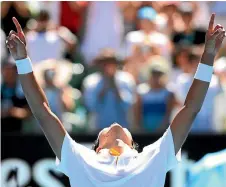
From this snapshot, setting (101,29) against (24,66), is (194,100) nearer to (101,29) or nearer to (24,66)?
(24,66)

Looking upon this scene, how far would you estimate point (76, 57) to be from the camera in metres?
11.0

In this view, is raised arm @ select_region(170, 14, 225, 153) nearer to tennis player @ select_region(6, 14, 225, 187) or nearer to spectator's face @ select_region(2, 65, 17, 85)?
tennis player @ select_region(6, 14, 225, 187)

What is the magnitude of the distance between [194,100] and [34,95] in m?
0.87

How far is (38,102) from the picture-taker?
4852 mm

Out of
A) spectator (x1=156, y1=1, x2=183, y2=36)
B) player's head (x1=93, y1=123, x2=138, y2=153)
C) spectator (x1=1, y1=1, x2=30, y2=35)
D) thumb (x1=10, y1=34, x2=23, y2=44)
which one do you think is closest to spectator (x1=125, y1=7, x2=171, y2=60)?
spectator (x1=156, y1=1, x2=183, y2=36)

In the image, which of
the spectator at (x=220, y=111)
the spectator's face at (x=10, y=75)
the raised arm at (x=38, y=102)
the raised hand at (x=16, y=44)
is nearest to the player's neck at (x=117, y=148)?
the raised arm at (x=38, y=102)

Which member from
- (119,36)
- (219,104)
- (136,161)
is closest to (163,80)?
(219,104)

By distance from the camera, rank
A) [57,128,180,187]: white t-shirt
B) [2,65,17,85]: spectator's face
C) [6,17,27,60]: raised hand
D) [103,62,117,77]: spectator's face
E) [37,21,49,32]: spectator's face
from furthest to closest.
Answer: [37,21,49,32]: spectator's face
[2,65,17,85]: spectator's face
[103,62,117,77]: spectator's face
[6,17,27,60]: raised hand
[57,128,180,187]: white t-shirt

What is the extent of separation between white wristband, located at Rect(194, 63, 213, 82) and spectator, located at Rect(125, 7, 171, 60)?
5694mm

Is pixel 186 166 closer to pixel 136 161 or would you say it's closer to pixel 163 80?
pixel 163 80

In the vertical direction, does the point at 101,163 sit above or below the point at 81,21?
above

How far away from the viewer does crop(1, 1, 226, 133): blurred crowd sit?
31.7 feet

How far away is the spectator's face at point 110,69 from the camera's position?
9680 mm

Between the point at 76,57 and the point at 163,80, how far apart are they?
5.56 feet
